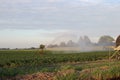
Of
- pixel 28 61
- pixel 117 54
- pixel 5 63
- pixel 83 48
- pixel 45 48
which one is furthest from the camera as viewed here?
pixel 83 48

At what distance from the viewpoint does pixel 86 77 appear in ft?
51.4

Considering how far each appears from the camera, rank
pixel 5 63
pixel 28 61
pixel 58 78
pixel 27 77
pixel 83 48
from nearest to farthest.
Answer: pixel 58 78 → pixel 27 77 → pixel 5 63 → pixel 28 61 → pixel 83 48

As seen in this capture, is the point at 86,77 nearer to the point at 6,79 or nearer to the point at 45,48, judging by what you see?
the point at 6,79

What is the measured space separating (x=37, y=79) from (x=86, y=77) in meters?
2.06

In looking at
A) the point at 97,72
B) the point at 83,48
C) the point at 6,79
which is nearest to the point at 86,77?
the point at 97,72

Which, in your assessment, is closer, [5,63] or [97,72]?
[97,72]

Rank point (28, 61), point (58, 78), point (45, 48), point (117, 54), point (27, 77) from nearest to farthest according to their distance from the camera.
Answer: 1. point (58, 78)
2. point (27, 77)
3. point (28, 61)
4. point (117, 54)
5. point (45, 48)

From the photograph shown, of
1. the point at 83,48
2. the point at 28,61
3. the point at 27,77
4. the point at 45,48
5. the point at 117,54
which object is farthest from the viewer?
the point at 83,48

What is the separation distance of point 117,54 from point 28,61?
31.5 ft

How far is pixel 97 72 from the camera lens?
634 inches

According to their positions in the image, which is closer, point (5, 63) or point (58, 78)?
point (58, 78)

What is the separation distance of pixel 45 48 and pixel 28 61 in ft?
65.6

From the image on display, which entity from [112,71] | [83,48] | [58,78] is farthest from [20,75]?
[83,48]

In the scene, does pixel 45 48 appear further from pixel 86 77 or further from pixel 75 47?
pixel 86 77
